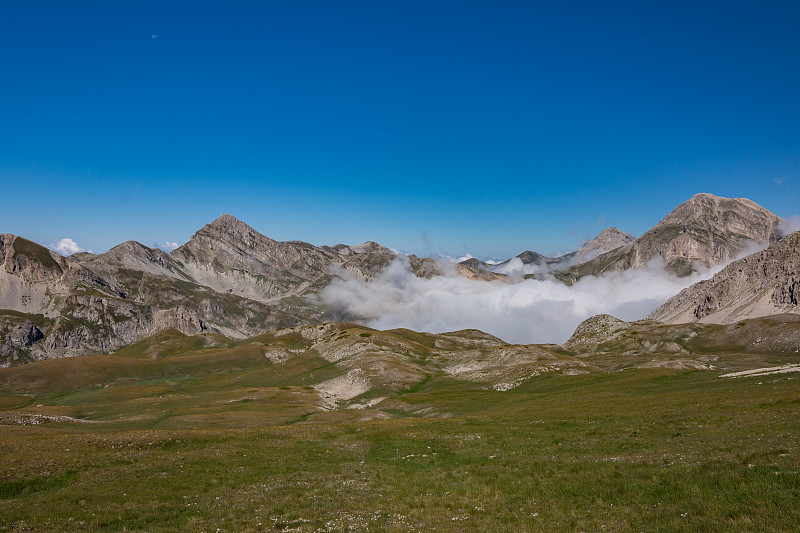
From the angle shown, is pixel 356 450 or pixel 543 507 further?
pixel 356 450

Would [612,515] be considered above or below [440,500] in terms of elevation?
above

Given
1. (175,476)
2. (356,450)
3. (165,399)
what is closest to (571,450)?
(356,450)

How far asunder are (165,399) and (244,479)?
304 ft

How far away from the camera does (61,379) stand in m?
174

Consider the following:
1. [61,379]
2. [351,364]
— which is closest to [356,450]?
[351,364]

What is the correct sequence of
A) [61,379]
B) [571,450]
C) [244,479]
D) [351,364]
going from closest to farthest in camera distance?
[244,479] < [571,450] < [351,364] < [61,379]

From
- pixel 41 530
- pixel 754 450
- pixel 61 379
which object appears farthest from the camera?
pixel 61 379

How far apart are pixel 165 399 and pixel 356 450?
87978 mm

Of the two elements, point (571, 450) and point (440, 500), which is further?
point (571, 450)

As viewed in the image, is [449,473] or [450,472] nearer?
[449,473]

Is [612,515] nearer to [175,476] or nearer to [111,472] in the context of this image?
[175,476]

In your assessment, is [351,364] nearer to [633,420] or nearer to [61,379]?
[633,420]

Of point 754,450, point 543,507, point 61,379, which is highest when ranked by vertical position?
point 754,450

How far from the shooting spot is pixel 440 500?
23.9 meters
